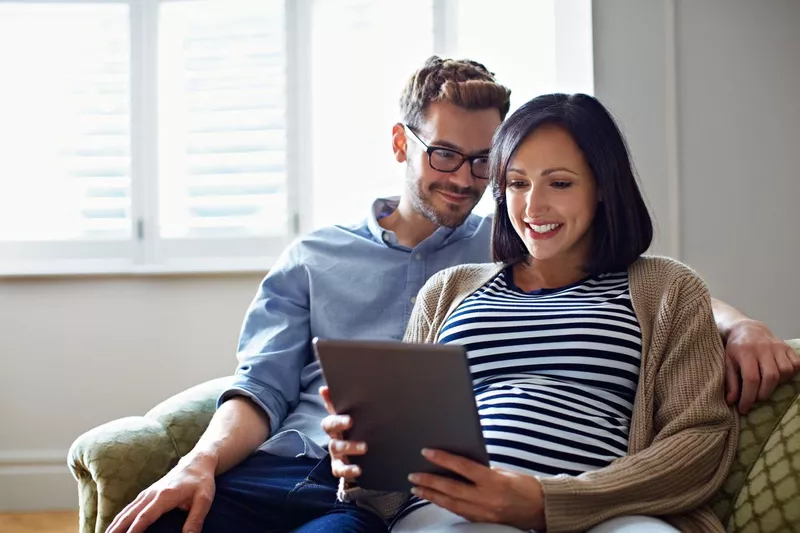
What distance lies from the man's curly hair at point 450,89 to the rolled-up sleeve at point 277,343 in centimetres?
40

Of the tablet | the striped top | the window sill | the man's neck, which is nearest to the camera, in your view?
the tablet

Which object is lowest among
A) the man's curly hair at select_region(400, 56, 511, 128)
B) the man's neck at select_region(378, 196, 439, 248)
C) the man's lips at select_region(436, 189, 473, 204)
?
the man's neck at select_region(378, 196, 439, 248)

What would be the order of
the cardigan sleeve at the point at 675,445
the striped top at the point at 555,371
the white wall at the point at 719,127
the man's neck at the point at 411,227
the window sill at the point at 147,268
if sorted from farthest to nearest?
1. the window sill at the point at 147,268
2. the white wall at the point at 719,127
3. the man's neck at the point at 411,227
4. the striped top at the point at 555,371
5. the cardigan sleeve at the point at 675,445

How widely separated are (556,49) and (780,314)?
1.09 meters

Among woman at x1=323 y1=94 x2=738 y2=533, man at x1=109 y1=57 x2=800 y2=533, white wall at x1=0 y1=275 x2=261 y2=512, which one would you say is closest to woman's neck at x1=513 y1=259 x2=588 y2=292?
woman at x1=323 y1=94 x2=738 y2=533

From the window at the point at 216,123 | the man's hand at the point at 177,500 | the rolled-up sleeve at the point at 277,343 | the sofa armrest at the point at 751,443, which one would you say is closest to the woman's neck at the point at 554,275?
the sofa armrest at the point at 751,443

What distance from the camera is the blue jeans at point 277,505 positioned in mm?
1312

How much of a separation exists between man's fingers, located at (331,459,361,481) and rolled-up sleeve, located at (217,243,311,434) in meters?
0.41

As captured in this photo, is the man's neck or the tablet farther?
the man's neck

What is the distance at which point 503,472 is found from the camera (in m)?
1.12

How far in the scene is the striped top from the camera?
1249mm

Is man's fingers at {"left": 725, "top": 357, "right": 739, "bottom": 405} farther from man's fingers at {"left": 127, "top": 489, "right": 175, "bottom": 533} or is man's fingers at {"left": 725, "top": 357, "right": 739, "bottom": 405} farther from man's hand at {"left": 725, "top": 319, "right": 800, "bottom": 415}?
man's fingers at {"left": 127, "top": 489, "right": 175, "bottom": 533}

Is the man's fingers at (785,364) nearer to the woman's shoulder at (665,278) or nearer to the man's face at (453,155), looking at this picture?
the woman's shoulder at (665,278)

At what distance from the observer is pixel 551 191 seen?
1.42 meters
